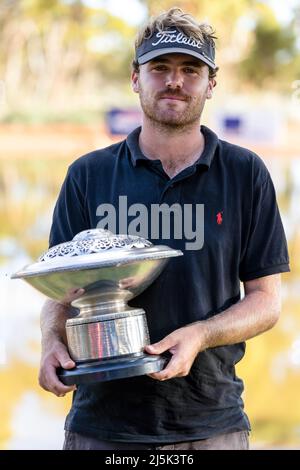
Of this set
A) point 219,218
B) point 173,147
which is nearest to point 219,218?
point 219,218

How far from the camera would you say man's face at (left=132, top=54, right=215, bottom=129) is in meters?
2.22

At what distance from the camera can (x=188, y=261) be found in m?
2.25

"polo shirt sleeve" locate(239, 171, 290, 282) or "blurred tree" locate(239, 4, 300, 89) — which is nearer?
"polo shirt sleeve" locate(239, 171, 290, 282)

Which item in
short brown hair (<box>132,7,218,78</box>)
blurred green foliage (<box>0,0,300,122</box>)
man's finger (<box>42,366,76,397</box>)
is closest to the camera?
man's finger (<box>42,366,76,397</box>)

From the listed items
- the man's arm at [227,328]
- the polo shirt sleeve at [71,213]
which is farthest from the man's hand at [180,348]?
the polo shirt sleeve at [71,213]

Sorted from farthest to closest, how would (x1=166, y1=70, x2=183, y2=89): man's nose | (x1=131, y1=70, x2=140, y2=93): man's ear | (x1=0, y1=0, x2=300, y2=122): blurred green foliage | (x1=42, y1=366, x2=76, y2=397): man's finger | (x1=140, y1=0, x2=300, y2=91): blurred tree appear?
(x1=140, y1=0, x2=300, y2=91): blurred tree < (x1=0, y1=0, x2=300, y2=122): blurred green foliage < (x1=131, y1=70, x2=140, y2=93): man's ear < (x1=166, y1=70, x2=183, y2=89): man's nose < (x1=42, y1=366, x2=76, y2=397): man's finger

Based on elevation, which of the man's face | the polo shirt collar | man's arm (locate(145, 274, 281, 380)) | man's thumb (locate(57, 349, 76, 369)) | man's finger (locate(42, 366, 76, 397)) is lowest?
man's finger (locate(42, 366, 76, 397))

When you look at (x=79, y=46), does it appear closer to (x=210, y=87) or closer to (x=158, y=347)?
(x=210, y=87)

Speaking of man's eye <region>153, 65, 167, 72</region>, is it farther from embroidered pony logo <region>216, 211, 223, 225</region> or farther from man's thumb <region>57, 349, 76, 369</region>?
man's thumb <region>57, 349, 76, 369</region>

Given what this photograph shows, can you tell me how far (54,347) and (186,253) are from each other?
385 millimetres

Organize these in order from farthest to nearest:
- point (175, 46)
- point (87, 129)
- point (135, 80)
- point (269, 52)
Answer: point (269, 52) → point (87, 129) → point (135, 80) → point (175, 46)

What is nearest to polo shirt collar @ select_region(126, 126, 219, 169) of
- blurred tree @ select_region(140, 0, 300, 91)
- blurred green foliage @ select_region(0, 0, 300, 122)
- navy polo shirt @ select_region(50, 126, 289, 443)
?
navy polo shirt @ select_region(50, 126, 289, 443)

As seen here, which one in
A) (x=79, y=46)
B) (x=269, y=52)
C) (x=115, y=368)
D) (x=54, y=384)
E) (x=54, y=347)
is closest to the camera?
(x=115, y=368)
